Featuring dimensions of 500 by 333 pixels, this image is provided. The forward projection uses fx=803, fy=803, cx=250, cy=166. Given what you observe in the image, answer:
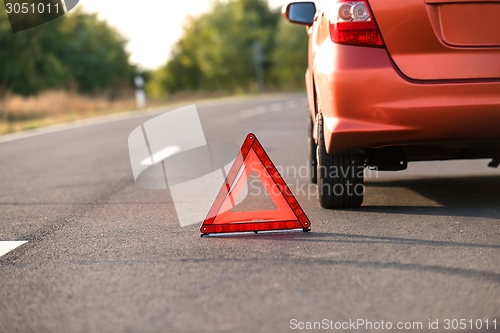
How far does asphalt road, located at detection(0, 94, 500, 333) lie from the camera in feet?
10.2

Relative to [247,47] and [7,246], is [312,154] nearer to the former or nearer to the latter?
[7,246]

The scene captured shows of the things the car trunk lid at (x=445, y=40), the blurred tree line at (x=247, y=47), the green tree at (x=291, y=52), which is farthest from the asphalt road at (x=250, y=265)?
the green tree at (x=291, y=52)

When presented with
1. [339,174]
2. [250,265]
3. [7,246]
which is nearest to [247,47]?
[339,174]

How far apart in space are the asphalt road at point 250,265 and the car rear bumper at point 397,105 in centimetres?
54

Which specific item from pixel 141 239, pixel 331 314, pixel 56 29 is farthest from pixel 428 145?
pixel 56 29

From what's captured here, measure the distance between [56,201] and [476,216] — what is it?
11.2ft

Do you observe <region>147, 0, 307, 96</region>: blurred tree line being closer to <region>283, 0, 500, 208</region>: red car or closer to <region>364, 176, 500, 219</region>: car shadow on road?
<region>364, 176, 500, 219</region>: car shadow on road

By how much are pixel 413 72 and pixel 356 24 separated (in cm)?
45

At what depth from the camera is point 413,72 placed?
4750 millimetres

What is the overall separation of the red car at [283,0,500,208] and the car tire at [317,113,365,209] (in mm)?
421

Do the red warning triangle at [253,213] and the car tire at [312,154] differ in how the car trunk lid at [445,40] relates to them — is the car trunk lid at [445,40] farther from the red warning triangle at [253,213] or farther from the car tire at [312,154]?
the car tire at [312,154]

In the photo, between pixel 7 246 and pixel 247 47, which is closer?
pixel 7 246

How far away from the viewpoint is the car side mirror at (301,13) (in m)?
6.07

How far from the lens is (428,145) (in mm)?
5285
